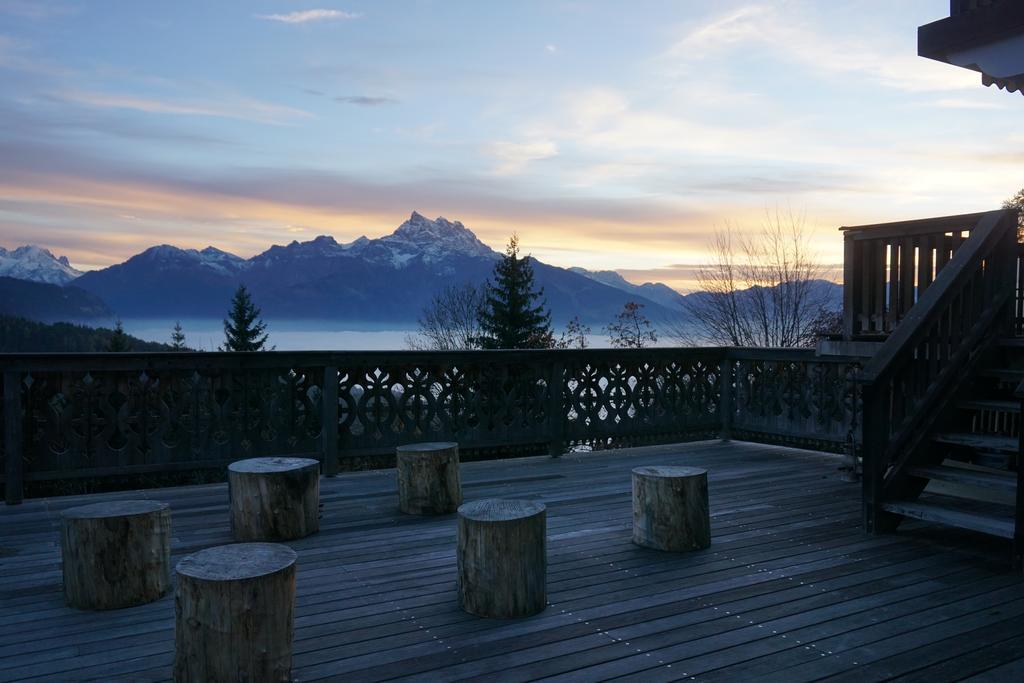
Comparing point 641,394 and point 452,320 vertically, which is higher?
point 452,320

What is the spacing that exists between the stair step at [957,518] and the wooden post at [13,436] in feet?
20.7

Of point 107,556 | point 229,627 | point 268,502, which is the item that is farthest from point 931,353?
point 107,556

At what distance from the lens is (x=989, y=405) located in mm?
4797

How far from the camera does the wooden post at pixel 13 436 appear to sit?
5.48 meters

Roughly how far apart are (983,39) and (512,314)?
2509 cm

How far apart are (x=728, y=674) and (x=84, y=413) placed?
5300 millimetres

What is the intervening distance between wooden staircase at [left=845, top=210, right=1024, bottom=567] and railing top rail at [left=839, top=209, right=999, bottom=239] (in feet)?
0.04

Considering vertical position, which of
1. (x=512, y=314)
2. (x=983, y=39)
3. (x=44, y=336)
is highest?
(x=983, y=39)

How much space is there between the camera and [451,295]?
123 feet

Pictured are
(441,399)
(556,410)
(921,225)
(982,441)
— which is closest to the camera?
(982,441)

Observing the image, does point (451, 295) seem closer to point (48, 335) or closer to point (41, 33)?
point (41, 33)

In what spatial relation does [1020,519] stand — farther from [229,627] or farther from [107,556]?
[107,556]

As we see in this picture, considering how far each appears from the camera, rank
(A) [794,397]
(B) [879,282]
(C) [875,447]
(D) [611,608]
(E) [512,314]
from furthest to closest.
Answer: (E) [512,314] → (A) [794,397] → (B) [879,282] → (C) [875,447] → (D) [611,608]

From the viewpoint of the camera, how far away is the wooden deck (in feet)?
9.16
